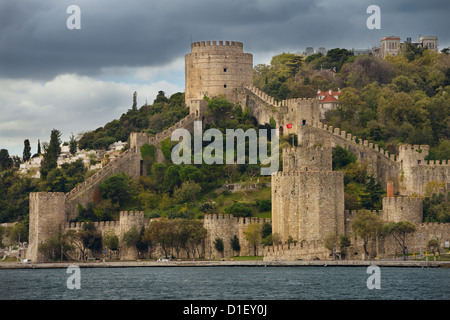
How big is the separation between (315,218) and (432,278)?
12131mm

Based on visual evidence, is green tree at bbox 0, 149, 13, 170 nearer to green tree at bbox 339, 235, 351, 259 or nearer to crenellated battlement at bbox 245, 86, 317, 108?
crenellated battlement at bbox 245, 86, 317, 108

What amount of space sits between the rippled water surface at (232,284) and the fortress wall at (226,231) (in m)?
3.67

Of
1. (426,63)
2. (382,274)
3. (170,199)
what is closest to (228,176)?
(170,199)

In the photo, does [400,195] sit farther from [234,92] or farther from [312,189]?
[234,92]

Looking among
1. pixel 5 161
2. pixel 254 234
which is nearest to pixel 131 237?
pixel 254 234

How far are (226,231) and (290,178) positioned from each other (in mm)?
7146

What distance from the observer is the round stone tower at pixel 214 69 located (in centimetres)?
11269

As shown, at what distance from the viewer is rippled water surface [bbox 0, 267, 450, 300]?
73.1 meters

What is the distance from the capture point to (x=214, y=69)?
113 m

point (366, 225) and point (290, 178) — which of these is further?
point (290, 178)

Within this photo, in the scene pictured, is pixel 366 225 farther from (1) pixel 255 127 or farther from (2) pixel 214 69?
(2) pixel 214 69

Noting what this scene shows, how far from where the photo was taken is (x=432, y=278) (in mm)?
79375
